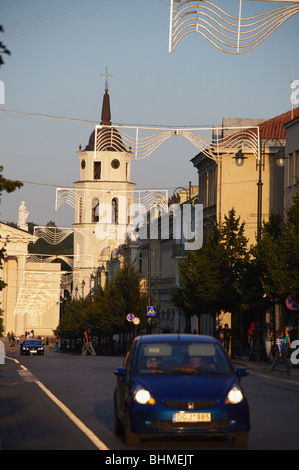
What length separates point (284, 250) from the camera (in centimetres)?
3588

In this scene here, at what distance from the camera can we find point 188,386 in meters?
12.4

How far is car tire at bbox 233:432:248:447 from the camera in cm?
1249

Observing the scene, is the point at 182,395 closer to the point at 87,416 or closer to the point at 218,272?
the point at 87,416

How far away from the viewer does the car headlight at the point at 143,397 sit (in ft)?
40.3

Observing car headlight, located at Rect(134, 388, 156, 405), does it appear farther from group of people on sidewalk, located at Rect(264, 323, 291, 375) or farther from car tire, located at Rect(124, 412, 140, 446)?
group of people on sidewalk, located at Rect(264, 323, 291, 375)

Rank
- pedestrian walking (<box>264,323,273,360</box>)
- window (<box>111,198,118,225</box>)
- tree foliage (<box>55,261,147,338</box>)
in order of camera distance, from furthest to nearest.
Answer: window (<box>111,198,118,225</box>)
tree foliage (<box>55,261,147,338</box>)
pedestrian walking (<box>264,323,273,360</box>)

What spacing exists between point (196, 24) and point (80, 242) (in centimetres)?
13185

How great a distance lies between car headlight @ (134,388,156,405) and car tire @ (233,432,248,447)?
111 cm

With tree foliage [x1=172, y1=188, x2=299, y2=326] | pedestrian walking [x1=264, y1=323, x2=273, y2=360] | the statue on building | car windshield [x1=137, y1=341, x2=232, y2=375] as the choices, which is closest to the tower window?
the statue on building

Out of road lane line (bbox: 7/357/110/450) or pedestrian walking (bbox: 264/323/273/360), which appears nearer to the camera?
road lane line (bbox: 7/357/110/450)

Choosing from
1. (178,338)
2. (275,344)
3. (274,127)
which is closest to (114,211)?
(274,127)

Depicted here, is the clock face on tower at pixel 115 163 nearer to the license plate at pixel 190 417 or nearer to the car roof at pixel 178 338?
the car roof at pixel 178 338

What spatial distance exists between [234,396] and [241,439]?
578 millimetres

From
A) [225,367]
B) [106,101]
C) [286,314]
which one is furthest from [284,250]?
[106,101]
